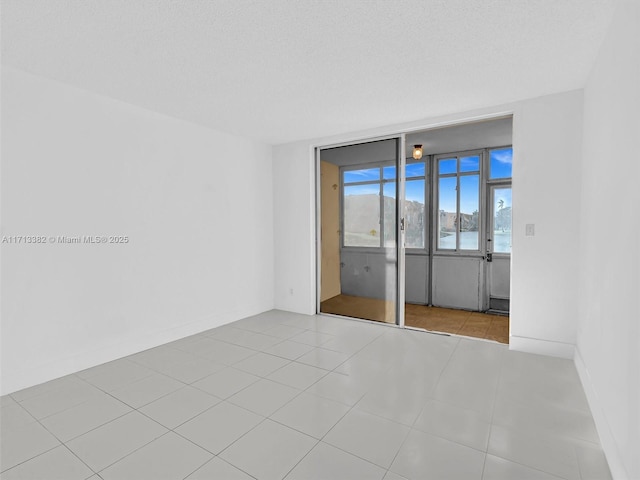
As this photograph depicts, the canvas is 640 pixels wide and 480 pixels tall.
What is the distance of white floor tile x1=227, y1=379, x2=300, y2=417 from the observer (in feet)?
7.75

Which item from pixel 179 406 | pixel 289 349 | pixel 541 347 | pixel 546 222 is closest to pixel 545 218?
pixel 546 222

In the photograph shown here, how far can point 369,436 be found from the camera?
2021 mm

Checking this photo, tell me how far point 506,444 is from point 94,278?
11.5 ft

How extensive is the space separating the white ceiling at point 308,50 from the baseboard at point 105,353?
240 cm

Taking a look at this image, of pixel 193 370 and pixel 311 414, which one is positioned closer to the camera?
pixel 311 414

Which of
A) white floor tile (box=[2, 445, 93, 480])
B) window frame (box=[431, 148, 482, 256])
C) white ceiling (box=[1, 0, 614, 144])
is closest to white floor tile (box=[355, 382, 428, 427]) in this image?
white floor tile (box=[2, 445, 93, 480])

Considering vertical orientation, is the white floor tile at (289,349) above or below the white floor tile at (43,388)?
below

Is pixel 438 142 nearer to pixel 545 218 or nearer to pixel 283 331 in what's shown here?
pixel 545 218

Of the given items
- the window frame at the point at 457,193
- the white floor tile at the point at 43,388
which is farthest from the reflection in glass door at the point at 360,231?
the white floor tile at the point at 43,388

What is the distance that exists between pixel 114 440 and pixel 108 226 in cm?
197

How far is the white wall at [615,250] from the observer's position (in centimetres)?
150

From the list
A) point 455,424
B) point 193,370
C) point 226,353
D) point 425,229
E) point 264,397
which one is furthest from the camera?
point 425,229

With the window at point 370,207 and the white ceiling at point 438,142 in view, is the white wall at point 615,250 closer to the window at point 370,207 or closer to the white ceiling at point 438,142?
the white ceiling at point 438,142

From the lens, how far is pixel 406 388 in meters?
2.63
